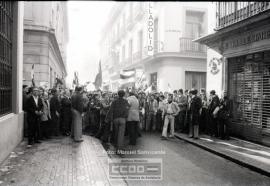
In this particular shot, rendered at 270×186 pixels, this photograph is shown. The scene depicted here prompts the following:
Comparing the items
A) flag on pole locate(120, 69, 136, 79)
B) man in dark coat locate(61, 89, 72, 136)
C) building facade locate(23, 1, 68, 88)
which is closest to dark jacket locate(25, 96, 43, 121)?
man in dark coat locate(61, 89, 72, 136)

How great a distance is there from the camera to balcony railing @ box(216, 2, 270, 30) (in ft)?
32.5

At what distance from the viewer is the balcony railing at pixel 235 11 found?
9.90 m

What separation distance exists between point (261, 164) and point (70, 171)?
4.27 metres

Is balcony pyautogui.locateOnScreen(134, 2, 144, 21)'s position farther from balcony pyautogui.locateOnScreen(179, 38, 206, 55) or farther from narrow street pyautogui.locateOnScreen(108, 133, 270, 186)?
narrow street pyautogui.locateOnScreen(108, 133, 270, 186)

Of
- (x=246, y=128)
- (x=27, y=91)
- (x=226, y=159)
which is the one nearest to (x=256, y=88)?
(x=246, y=128)

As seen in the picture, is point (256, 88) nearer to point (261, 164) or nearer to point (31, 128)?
point (261, 164)

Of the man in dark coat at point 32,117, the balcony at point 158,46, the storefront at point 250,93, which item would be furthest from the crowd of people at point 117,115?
the balcony at point 158,46

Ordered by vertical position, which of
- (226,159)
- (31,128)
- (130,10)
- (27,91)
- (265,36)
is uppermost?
(130,10)

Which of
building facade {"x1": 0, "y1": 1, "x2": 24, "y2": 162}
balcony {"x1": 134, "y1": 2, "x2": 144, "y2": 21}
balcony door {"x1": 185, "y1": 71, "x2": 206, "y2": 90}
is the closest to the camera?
building facade {"x1": 0, "y1": 1, "x2": 24, "y2": 162}

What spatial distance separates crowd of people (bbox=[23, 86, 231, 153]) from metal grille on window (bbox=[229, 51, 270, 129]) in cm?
71

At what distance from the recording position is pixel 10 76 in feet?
27.1

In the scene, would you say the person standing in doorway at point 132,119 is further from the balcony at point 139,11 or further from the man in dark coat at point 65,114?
the balcony at point 139,11

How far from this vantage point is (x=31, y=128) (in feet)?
30.0

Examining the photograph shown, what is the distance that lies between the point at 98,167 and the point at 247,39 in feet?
22.9
